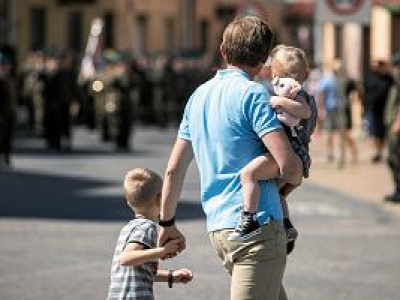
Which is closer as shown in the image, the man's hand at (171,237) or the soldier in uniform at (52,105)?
the man's hand at (171,237)

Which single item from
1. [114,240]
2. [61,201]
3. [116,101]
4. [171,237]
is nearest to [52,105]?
[116,101]

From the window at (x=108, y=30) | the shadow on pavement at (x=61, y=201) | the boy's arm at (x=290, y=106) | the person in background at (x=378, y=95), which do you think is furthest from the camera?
the window at (x=108, y=30)

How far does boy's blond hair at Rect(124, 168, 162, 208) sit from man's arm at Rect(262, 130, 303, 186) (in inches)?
27.8

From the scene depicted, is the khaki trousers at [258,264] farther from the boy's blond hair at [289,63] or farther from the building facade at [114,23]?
the building facade at [114,23]

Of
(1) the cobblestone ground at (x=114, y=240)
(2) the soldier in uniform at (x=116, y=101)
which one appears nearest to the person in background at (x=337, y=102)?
(1) the cobblestone ground at (x=114, y=240)

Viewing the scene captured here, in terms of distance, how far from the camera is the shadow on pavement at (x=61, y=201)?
63.0 ft

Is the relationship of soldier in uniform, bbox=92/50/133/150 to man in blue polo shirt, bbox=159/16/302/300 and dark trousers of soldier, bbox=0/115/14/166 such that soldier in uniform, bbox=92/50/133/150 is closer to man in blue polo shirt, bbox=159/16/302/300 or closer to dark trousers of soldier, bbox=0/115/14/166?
dark trousers of soldier, bbox=0/115/14/166

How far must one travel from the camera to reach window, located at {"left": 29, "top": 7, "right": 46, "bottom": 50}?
67062 mm

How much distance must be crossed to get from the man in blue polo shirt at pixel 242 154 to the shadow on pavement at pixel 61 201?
11.0m

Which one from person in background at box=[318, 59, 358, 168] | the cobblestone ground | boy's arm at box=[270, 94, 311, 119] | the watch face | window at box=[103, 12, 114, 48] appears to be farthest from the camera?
window at box=[103, 12, 114, 48]

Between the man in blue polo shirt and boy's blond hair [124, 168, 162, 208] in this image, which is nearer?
the man in blue polo shirt

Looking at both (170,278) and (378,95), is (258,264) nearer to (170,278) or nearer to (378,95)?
(170,278)

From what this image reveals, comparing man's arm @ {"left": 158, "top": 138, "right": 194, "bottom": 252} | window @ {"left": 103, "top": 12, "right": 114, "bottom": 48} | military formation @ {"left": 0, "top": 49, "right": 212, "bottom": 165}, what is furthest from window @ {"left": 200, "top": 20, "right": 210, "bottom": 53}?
man's arm @ {"left": 158, "top": 138, "right": 194, "bottom": 252}

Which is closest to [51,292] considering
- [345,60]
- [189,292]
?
[189,292]
